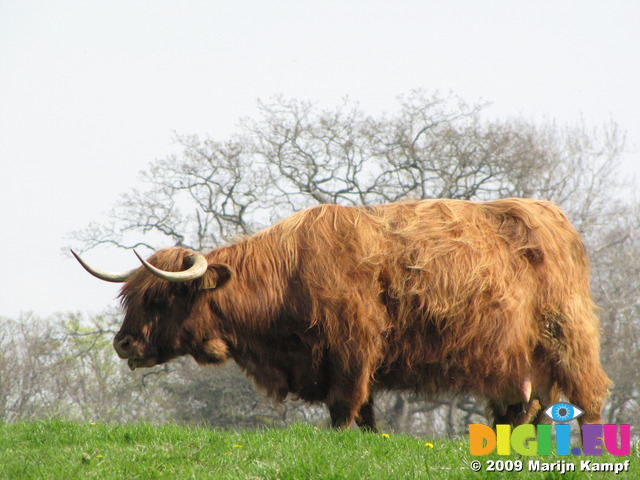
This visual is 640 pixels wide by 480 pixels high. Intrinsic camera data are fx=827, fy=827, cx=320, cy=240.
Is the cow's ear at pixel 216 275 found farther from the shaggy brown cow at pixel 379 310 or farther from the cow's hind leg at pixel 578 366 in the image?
the cow's hind leg at pixel 578 366

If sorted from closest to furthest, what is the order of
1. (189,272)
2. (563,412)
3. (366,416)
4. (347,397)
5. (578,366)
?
(563,412), (347,397), (189,272), (578,366), (366,416)

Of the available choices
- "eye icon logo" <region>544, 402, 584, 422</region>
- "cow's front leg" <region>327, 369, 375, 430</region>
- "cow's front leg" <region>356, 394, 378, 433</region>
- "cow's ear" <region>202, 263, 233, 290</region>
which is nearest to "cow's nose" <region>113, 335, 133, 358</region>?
"cow's ear" <region>202, 263, 233, 290</region>

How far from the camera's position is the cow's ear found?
25.0 feet

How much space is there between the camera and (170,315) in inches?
301

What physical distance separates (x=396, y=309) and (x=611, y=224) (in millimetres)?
23843

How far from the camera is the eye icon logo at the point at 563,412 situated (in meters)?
6.89

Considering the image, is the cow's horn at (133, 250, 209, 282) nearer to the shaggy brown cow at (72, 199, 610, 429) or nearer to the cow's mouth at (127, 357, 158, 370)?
the shaggy brown cow at (72, 199, 610, 429)

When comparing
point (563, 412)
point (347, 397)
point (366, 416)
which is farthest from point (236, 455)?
point (563, 412)

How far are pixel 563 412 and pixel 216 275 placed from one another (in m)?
3.30

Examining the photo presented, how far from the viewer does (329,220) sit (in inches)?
303

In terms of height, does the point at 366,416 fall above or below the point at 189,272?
below

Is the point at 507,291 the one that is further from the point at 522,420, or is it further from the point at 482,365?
the point at 522,420

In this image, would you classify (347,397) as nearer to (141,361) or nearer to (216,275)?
(216,275)

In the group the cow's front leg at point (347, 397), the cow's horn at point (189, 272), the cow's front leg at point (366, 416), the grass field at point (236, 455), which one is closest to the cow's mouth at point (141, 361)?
the grass field at point (236, 455)
